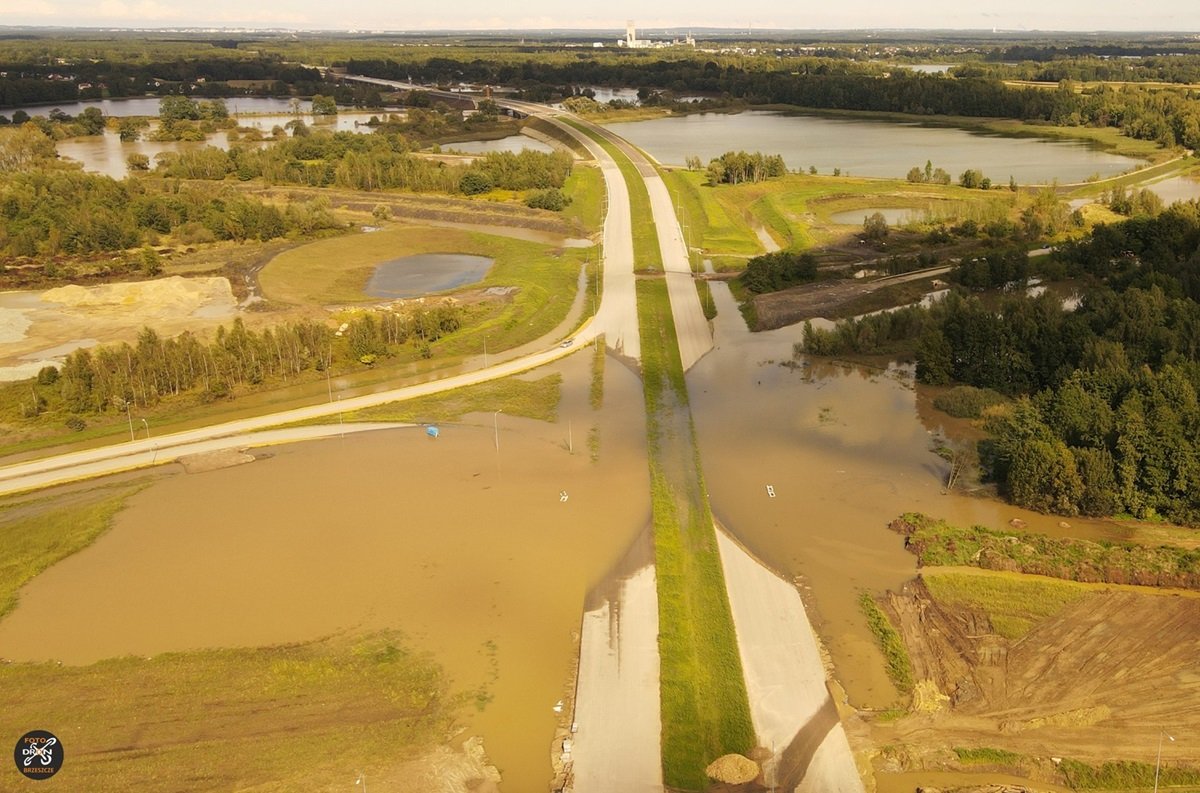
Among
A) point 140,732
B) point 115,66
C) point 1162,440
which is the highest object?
point 115,66

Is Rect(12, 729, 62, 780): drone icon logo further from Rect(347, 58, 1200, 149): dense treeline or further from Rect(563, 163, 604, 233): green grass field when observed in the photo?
Rect(347, 58, 1200, 149): dense treeline

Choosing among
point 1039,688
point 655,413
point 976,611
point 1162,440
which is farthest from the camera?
point 655,413

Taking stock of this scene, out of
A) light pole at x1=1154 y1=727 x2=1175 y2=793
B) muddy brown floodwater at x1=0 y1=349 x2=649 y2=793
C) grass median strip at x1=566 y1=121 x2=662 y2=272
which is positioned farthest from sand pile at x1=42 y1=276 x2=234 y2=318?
light pole at x1=1154 y1=727 x2=1175 y2=793

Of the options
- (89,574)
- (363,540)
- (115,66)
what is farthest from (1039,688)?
(115,66)

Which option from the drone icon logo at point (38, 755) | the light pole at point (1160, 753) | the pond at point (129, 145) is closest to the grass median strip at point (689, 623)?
the light pole at point (1160, 753)

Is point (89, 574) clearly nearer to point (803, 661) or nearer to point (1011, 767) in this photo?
point (803, 661)

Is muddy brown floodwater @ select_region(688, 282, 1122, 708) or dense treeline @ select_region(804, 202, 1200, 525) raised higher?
dense treeline @ select_region(804, 202, 1200, 525)

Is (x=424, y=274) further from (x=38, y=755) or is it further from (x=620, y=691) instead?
(x=38, y=755)
